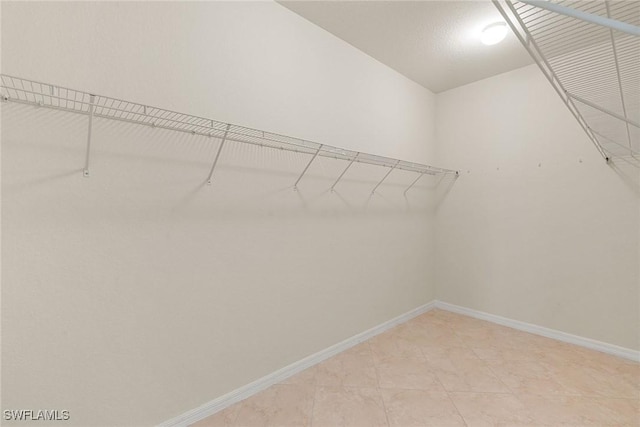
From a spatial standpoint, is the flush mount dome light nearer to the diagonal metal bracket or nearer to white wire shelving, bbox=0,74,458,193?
white wire shelving, bbox=0,74,458,193

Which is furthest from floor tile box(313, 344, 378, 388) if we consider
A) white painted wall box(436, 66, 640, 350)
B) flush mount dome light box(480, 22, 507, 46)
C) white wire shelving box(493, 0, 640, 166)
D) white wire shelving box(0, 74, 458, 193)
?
flush mount dome light box(480, 22, 507, 46)

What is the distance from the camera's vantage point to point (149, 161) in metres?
1.35

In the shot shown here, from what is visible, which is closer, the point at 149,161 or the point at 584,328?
the point at 149,161

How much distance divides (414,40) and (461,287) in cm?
247

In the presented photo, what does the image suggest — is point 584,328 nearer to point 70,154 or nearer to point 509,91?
point 509,91

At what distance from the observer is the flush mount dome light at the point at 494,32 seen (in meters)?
1.96

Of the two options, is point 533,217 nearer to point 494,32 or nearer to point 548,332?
point 548,332

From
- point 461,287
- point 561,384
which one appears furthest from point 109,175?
point 461,287

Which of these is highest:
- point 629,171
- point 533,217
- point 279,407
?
point 629,171

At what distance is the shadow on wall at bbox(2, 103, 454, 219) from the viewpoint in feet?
3.56

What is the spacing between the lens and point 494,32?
1.99m

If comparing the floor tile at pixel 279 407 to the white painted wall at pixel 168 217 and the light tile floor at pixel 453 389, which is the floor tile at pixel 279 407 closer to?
the light tile floor at pixel 453 389

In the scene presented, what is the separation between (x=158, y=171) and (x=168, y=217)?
9.1 inches

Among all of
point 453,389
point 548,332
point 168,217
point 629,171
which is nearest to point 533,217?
point 629,171
